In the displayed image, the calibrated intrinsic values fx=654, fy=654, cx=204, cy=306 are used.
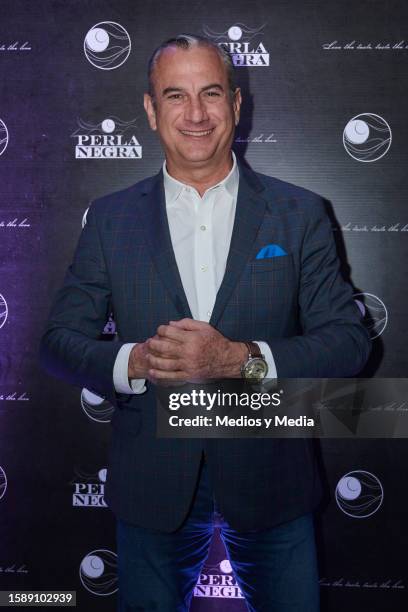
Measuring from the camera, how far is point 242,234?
174cm

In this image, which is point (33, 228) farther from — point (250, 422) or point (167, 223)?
point (250, 422)

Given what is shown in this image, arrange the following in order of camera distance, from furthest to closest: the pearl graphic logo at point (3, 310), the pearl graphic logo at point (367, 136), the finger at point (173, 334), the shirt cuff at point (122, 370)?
1. the pearl graphic logo at point (3, 310)
2. the pearl graphic logo at point (367, 136)
3. the shirt cuff at point (122, 370)
4. the finger at point (173, 334)

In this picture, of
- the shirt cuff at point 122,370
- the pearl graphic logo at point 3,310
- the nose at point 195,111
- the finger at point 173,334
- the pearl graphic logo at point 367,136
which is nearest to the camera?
the finger at point 173,334

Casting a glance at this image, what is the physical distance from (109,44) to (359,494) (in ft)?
6.67

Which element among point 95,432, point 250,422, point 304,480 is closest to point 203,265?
point 250,422

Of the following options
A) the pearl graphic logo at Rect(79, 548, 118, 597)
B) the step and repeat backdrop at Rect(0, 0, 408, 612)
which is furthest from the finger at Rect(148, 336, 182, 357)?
the pearl graphic logo at Rect(79, 548, 118, 597)

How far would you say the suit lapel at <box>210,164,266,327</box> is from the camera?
5.53 ft

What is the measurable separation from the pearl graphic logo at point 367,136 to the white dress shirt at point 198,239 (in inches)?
32.9

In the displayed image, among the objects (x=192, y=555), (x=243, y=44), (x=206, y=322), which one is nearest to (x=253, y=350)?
(x=206, y=322)

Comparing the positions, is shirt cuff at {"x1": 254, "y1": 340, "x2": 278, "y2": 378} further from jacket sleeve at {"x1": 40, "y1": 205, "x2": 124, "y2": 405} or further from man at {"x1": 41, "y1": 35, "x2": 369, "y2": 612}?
jacket sleeve at {"x1": 40, "y1": 205, "x2": 124, "y2": 405}

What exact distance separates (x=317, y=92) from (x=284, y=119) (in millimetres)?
161

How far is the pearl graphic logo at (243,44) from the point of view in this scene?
8.32 feet

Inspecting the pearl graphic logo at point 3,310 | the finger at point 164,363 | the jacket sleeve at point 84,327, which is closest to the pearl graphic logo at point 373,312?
the jacket sleeve at point 84,327

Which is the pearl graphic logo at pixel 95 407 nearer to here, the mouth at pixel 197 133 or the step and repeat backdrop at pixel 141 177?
the step and repeat backdrop at pixel 141 177
